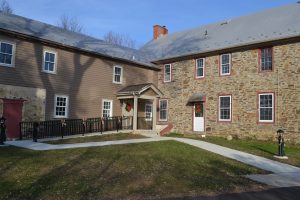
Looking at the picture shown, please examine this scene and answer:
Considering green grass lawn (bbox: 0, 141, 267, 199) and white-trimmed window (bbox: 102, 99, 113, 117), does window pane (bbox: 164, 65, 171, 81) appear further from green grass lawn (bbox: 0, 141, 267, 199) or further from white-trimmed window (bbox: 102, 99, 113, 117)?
green grass lawn (bbox: 0, 141, 267, 199)

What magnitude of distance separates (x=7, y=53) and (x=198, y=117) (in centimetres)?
1314

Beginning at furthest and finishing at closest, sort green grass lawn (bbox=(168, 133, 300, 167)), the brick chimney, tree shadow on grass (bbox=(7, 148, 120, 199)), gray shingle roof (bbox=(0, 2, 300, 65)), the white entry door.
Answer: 1. the brick chimney
2. the white entry door
3. gray shingle roof (bbox=(0, 2, 300, 65))
4. green grass lawn (bbox=(168, 133, 300, 167))
5. tree shadow on grass (bbox=(7, 148, 120, 199))

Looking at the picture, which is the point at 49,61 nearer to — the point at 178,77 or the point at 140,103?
the point at 140,103

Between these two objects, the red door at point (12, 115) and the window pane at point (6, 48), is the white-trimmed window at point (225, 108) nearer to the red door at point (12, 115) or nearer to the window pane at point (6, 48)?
the red door at point (12, 115)

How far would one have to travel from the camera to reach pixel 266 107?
60.6 ft

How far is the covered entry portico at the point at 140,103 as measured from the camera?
20.2m

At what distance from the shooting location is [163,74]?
25.1m

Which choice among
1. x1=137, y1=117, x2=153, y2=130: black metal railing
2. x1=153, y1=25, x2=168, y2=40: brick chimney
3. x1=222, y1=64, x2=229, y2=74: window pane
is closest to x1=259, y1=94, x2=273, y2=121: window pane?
x1=222, y1=64, x2=229, y2=74: window pane

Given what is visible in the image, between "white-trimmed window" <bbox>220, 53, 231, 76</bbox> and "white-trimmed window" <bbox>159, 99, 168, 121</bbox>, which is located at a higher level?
"white-trimmed window" <bbox>220, 53, 231, 76</bbox>

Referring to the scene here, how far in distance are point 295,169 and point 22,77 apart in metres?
13.9

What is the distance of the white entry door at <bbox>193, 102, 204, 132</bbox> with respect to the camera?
857 inches

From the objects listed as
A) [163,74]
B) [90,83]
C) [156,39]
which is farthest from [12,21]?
[156,39]

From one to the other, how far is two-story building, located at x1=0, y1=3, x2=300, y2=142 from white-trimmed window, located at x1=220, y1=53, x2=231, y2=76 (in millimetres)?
72

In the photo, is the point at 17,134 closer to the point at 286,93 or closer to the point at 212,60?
the point at 212,60
